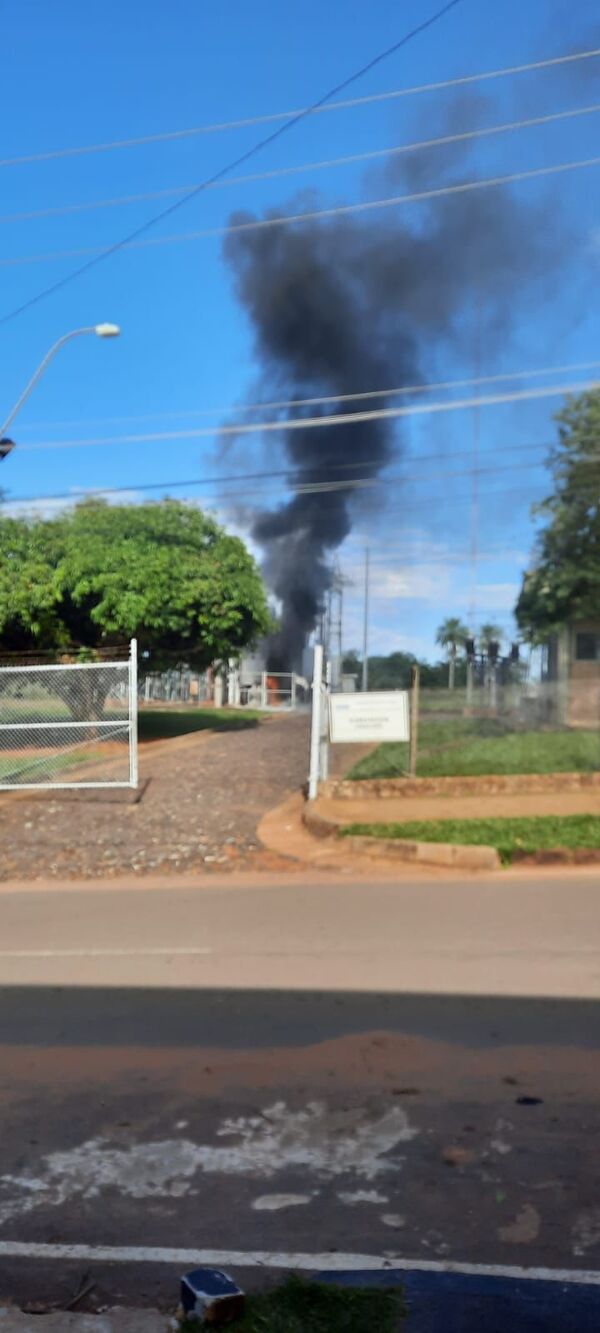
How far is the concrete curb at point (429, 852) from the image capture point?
11141mm

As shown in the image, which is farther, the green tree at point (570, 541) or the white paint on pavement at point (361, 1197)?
the green tree at point (570, 541)

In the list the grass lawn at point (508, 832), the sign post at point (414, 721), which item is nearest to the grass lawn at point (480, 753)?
the sign post at point (414, 721)

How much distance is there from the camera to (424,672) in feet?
56.1

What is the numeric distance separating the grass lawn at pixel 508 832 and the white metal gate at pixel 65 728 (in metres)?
4.10

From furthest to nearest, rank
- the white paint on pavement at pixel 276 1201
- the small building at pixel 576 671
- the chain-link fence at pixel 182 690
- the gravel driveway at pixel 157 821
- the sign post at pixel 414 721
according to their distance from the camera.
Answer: the chain-link fence at pixel 182 690 → the small building at pixel 576 671 → the sign post at pixel 414 721 → the gravel driveway at pixel 157 821 → the white paint on pavement at pixel 276 1201

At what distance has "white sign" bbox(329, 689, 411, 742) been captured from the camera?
14.8 metres

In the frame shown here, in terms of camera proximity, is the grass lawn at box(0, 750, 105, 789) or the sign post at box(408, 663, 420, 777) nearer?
the sign post at box(408, 663, 420, 777)

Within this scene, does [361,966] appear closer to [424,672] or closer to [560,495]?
[424,672]

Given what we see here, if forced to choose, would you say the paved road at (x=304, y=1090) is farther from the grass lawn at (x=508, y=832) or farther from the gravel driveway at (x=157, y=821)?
the gravel driveway at (x=157, y=821)

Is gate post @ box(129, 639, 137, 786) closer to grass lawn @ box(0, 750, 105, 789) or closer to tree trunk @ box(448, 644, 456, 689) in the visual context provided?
grass lawn @ box(0, 750, 105, 789)

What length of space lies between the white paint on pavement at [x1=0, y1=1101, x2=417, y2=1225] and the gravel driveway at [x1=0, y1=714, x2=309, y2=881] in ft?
24.0

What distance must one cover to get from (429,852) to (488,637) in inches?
371

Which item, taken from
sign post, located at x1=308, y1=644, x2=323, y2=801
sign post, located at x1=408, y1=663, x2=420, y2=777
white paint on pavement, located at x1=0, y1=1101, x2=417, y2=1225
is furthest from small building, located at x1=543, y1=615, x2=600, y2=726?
white paint on pavement, located at x1=0, y1=1101, x2=417, y2=1225

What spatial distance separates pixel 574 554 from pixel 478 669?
4000 millimetres
